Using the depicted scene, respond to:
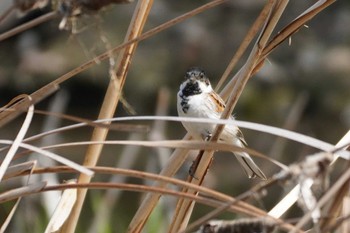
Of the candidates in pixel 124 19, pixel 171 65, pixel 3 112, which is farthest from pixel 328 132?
pixel 3 112

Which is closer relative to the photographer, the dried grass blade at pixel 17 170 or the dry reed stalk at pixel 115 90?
the dried grass blade at pixel 17 170

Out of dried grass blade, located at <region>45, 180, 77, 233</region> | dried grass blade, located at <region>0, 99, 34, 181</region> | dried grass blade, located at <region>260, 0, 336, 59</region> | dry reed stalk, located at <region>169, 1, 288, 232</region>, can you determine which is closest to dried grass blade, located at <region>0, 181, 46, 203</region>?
dried grass blade, located at <region>0, 99, 34, 181</region>

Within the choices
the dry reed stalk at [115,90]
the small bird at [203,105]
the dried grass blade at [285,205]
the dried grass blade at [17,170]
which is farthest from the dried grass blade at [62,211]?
the small bird at [203,105]

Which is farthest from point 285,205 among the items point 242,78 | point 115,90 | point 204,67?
point 204,67

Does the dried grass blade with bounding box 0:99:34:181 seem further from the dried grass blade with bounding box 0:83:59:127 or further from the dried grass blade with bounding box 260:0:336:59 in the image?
the dried grass blade with bounding box 260:0:336:59

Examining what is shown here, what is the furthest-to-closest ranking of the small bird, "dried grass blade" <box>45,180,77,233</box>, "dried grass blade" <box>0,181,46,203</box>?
the small bird
"dried grass blade" <box>45,180,77,233</box>
"dried grass blade" <box>0,181,46,203</box>

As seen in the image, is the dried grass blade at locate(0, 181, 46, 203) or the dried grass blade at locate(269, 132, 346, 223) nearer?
the dried grass blade at locate(0, 181, 46, 203)

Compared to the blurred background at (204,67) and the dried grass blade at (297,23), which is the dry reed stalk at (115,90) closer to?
the dried grass blade at (297,23)

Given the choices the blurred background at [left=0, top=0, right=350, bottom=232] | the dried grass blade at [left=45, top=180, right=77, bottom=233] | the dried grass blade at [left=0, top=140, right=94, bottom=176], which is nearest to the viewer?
the dried grass blade at [left=0, top=140, right=94, bottom=176]

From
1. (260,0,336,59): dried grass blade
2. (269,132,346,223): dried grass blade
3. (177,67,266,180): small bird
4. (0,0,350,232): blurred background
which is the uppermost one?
(0,0,350,232): blurred background
